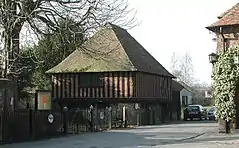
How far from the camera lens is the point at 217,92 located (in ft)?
106

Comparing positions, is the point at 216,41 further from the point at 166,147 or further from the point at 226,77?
the point at 166,147

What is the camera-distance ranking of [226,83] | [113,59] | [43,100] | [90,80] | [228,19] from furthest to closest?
[90,80] < [113,59] < [228,19] < [226,83] < [43,100]

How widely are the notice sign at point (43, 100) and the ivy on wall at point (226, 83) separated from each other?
10.4m

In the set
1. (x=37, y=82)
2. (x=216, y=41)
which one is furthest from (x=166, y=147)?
(x=37, y=82)

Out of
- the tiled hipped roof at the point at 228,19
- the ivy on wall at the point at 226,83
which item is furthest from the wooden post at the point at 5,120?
the tiled hipped roof at the point at 228,19

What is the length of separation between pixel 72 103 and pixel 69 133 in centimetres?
1605

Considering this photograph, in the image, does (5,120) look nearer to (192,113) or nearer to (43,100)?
(43,100)

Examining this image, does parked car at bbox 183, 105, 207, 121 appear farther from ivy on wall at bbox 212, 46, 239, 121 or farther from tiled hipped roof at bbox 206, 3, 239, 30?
ivy on wall at bbox 212, 46, 239, 121

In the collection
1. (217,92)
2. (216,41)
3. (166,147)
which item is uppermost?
(216,41)

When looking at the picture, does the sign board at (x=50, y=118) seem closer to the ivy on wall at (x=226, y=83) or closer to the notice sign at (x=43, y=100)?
the notice sign at (x=43, y=100)

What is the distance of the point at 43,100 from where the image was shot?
29219 mm

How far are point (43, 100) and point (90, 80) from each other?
1875 cm

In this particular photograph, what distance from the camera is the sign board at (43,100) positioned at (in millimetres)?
29000

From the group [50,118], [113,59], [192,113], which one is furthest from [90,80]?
[50,118]
